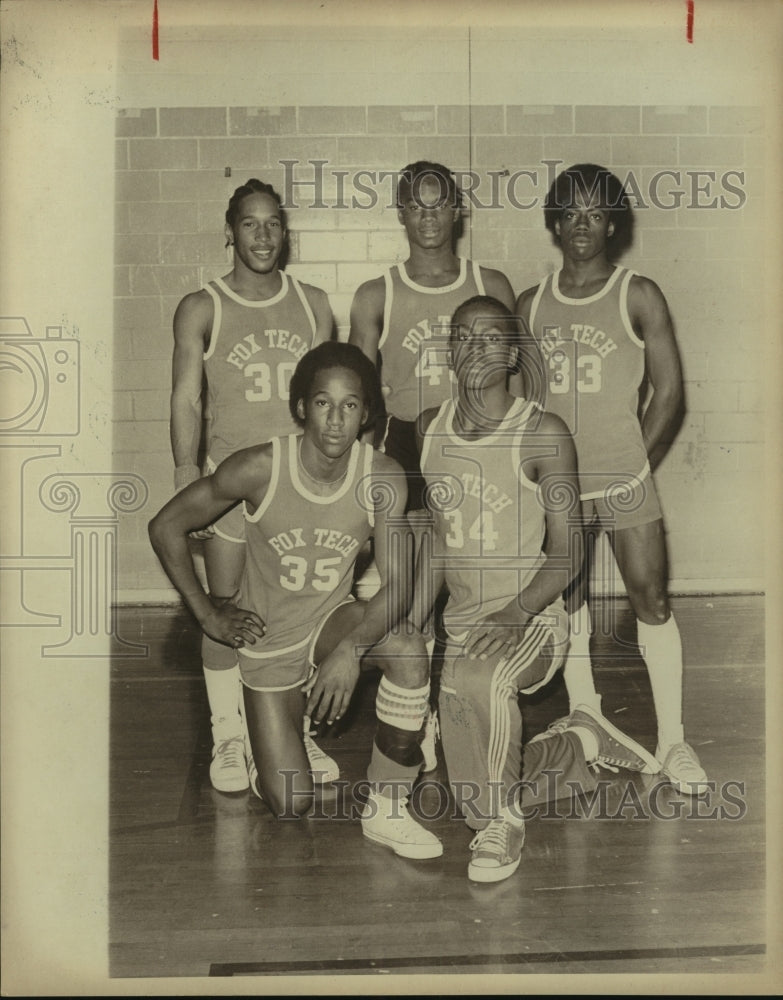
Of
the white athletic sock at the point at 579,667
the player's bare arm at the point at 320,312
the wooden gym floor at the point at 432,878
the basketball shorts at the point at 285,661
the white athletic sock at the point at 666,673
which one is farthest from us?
the white athletic sock at the point at 579,667

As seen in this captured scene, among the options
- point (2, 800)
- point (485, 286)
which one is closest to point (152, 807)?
point (2, 800)

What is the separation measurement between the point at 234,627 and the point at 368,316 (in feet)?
3.81

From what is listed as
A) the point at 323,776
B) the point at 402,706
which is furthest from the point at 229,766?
the point at 402,706

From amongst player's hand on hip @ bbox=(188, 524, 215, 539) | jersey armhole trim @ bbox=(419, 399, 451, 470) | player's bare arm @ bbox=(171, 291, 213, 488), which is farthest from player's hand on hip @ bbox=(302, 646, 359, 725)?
player's bare arm @ bbox=(171, 291, 213, 488)

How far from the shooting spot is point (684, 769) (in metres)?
4.18

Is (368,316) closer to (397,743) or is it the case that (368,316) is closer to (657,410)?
(657,410)

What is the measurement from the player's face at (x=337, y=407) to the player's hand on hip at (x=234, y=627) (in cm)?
62

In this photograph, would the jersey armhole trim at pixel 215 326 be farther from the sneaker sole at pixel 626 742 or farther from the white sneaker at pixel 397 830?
the sneaker sole at pixel 626 742

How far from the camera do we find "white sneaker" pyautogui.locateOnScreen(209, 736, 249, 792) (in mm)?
4168

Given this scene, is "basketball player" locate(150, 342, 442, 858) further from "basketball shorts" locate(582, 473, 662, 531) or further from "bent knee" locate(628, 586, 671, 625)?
"bent knee" locate(628, 586, 671, 625)

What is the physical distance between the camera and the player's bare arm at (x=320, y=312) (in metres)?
4.21

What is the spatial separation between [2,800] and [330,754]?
110cm

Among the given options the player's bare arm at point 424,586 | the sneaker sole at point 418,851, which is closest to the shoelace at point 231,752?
the sneaker sole at point 418,851

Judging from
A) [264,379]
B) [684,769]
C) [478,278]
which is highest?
[478,278]
